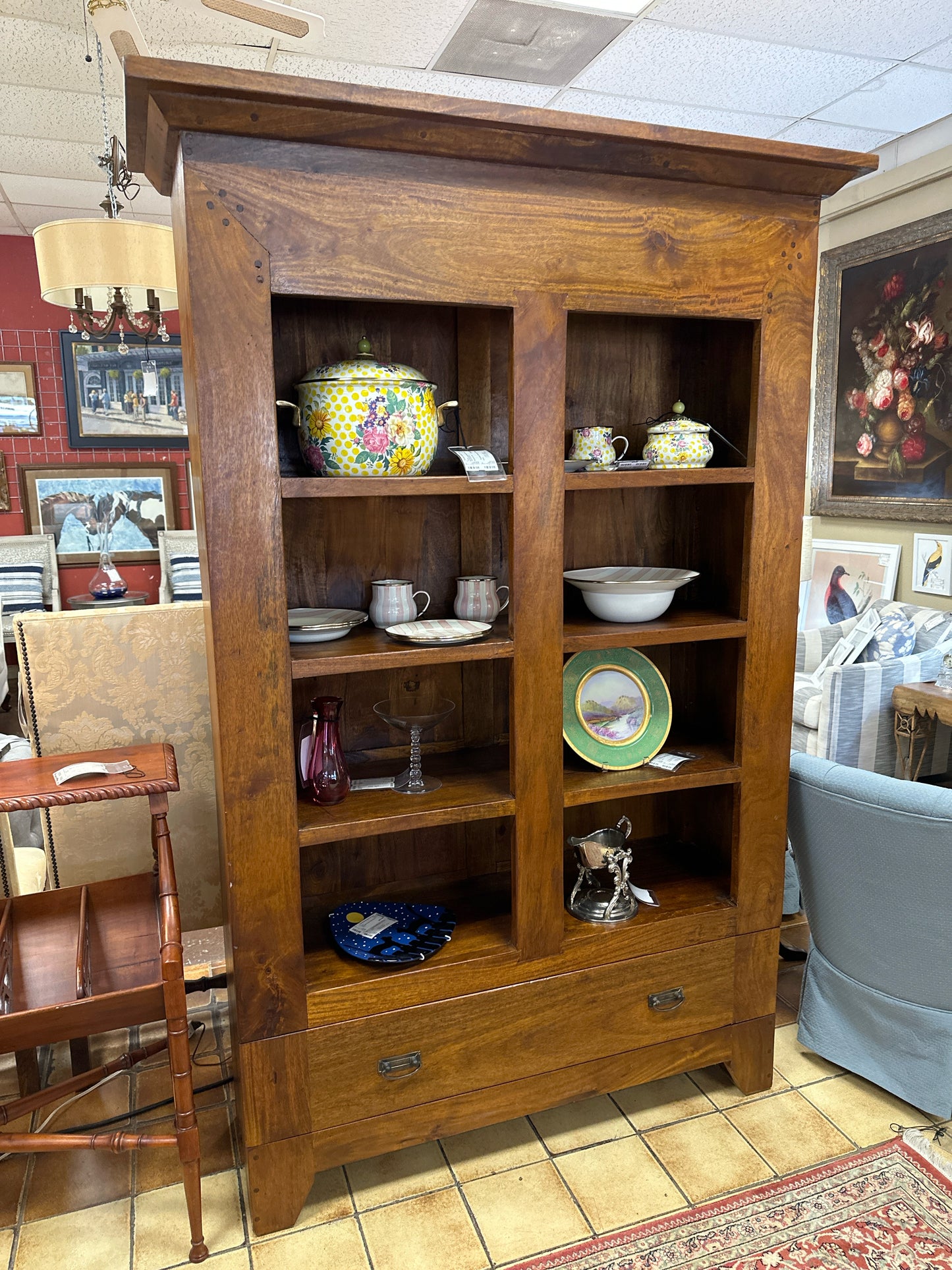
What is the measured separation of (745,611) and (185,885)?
1.51m

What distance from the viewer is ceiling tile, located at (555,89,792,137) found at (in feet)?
11.3

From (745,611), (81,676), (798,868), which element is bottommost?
(798,868)

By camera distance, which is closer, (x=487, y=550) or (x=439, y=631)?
(x=439, y=631)

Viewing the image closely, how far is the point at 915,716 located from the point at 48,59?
3.91 metres

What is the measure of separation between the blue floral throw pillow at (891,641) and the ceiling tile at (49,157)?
4020 mm

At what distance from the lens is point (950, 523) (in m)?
3.92

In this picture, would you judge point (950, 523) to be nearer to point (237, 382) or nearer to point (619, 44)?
point (619, 44)

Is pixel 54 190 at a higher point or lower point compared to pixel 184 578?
higher

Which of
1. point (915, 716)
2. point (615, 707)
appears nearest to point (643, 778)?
point (615, 707)

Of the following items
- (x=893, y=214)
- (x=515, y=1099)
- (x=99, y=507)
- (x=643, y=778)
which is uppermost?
(x=893, y=214)

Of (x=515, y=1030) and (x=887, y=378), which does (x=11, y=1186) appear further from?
(x=887, y=378)

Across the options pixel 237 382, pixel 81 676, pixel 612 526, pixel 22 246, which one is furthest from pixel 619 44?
pixel 22 246

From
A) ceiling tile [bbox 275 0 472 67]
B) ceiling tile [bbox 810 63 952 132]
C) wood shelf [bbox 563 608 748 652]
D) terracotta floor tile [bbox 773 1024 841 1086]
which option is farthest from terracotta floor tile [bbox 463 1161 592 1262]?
ceiling tile [bbox 810 63 952 132]

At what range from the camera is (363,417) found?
1564mm
